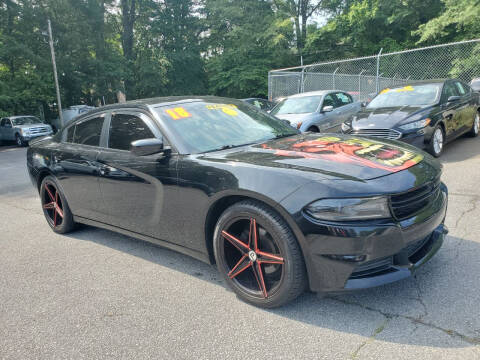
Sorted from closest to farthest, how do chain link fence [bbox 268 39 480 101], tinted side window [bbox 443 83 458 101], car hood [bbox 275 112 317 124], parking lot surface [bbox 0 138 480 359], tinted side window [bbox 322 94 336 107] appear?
parking lot surface [bbox 0 138 480 359], tinted side window [bbox 443 83 458 101], car hood [bbox 275 112 317 124], tinted side window [bbox 322 94 336 107], chain link fence [bbox 268 39 480 101]

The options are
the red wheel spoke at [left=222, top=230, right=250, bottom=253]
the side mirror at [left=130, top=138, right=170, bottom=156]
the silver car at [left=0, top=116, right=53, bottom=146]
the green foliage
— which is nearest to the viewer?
the red wheel spoke at [left=222, top=230, right=250, bottom=253]

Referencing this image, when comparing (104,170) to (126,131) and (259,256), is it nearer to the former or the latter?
(126,131)

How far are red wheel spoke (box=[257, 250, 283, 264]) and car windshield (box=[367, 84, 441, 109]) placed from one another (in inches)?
243

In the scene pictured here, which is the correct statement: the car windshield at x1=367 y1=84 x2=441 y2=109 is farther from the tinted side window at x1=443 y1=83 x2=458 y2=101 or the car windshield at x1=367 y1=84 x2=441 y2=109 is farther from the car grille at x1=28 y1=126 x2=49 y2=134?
the car grille at x1=28 y1=126 x2=49 y2=134

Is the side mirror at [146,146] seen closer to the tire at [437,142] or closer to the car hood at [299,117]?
the tire at [437,142]

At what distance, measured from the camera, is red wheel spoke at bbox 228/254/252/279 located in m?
2.83

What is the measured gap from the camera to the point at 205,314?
9.04ft

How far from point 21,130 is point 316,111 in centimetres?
1541

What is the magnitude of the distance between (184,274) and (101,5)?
34.4m

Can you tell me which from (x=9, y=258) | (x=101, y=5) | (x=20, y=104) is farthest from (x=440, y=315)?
(x=101, y=5)

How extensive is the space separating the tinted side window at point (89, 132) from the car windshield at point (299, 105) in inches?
238

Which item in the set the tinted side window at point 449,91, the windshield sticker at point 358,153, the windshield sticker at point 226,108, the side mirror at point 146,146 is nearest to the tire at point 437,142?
the tinted side window at point 449,91

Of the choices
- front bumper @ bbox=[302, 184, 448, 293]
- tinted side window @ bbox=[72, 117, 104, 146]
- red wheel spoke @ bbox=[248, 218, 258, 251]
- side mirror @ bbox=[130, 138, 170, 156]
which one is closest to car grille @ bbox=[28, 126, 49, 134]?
tinted side window @ bbox=[72, 117, 104, 146]

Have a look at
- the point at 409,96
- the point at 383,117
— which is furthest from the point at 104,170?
the point at 409,96
